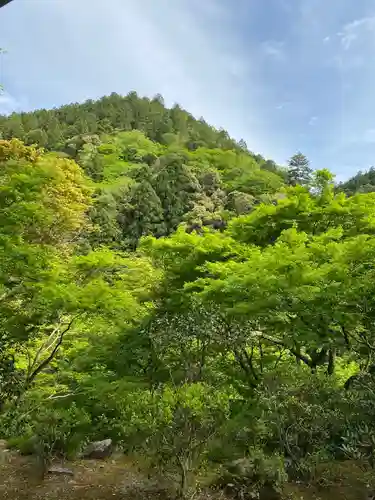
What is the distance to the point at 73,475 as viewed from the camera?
1020 centimetres

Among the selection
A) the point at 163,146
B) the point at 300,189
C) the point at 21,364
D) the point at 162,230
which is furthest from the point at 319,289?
the point at 163,146

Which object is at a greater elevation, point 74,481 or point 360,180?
point 360,180

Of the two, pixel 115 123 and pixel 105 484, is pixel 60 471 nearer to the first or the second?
pixel 105 484

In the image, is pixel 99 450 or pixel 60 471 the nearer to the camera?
pixel 60 471

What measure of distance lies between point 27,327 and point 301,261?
6.38 metres

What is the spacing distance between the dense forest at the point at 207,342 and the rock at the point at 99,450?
0.73 feet

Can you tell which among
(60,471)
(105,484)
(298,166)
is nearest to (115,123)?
(298,166)

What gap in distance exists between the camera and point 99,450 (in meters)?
11.5

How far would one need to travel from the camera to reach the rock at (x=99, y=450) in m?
11.5

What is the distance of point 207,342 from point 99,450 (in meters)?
5.65

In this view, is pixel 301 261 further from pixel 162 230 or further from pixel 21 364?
pixel 162 230

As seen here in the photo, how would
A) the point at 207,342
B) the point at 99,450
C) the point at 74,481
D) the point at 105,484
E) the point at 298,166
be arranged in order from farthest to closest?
1. the point at 298,166
2. the point at 99,450
3. the point at 74,481
4. the point at 105,484
5. the point at 207,342

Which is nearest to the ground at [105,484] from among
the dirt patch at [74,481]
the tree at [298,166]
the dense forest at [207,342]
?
the dirt patch at [74,481]

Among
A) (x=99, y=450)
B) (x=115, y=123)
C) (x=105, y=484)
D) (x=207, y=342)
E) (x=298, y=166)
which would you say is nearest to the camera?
(x=207, y=342)
